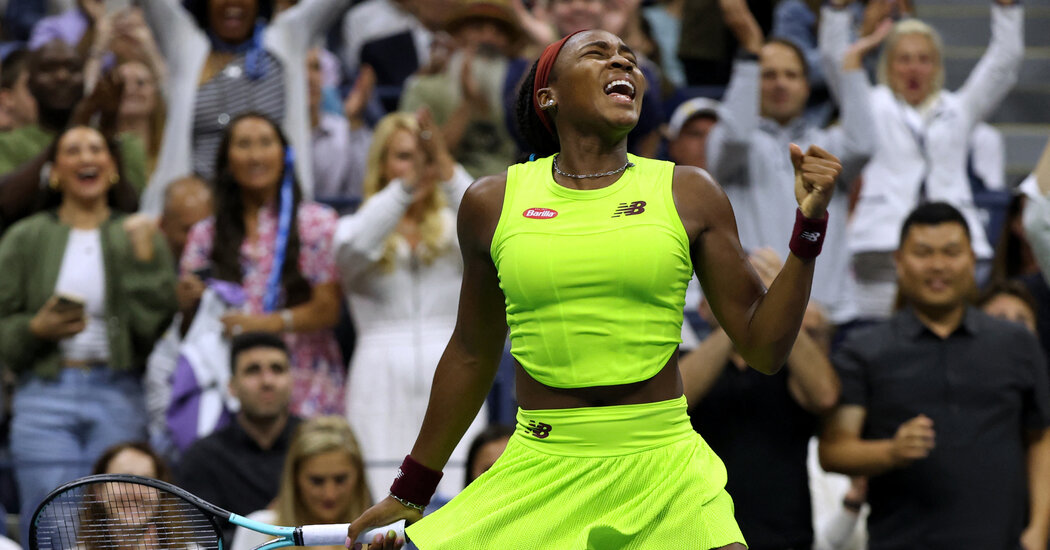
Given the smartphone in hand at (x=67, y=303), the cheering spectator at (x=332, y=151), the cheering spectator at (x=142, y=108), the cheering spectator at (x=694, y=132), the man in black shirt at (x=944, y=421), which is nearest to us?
the man in black shirt at (x=944, y=421)

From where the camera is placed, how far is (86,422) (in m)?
6.24

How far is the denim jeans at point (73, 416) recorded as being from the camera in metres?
6.18

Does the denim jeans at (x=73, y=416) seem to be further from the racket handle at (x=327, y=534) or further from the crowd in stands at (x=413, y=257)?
the racket handle at (x=327, y=534)

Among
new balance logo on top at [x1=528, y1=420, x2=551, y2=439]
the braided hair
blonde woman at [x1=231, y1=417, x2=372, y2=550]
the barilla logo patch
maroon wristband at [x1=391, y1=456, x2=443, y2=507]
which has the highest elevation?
the braided hair

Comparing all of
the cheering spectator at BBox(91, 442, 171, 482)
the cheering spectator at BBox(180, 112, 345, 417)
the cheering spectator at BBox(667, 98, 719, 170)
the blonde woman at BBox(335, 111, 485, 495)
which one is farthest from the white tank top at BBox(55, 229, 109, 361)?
the cheering spectator at BBox(667, 98, 719, 170)

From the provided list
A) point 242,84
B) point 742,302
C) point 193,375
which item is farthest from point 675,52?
point 742,302

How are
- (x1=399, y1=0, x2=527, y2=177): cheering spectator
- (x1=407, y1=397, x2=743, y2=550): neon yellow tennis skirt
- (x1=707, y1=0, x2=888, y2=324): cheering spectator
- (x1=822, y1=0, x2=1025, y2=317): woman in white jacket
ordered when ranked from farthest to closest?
(x1=399, y1=0, x2=527, y2=177): cheering spectator < (x1=822, y1=0, x2=1025, y2=317): woman in white jacket < (x1=707, y1=0, x2=888, y2=324): cheering spectator < (x1=407, y1=397, x2=743, y2=550): neon yellow tennis skirt

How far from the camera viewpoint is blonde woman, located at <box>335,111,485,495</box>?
20.2 feet

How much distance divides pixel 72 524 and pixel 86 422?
2735mm

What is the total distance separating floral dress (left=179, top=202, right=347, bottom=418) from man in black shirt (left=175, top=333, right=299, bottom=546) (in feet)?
1.23

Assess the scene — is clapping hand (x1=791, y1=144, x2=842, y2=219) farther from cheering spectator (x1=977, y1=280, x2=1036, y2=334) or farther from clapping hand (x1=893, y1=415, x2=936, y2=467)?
cheering spectator (x1=977, y1=280, x2=1036, y2=334)

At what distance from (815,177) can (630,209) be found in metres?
0.40

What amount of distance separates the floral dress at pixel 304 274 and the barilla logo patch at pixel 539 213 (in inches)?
122

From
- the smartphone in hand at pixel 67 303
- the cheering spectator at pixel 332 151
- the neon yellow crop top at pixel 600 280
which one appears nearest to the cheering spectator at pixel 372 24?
the cheering spectator at pixel 332 151
